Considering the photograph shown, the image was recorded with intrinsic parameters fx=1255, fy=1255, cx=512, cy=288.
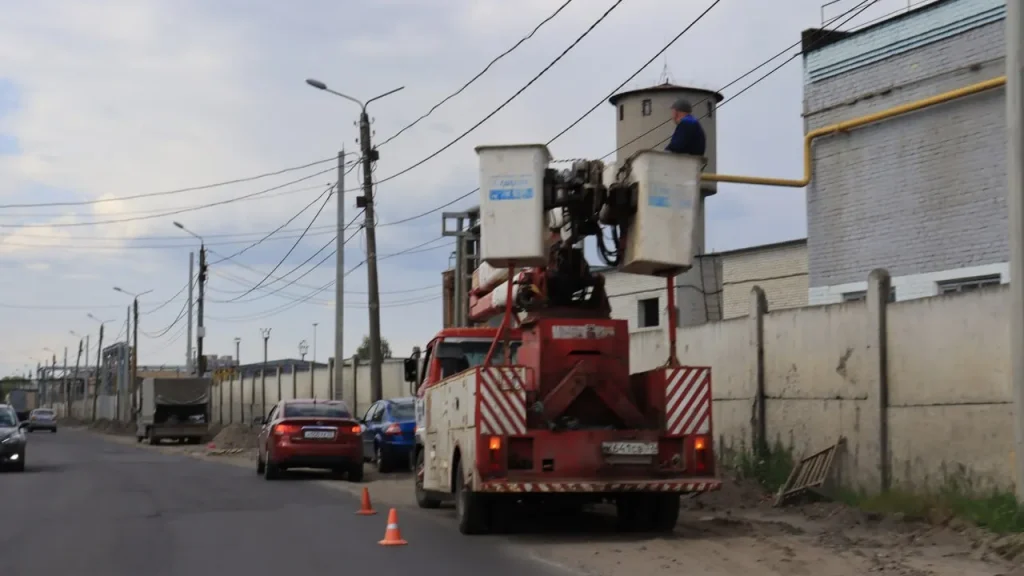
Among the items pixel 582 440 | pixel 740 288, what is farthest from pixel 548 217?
pixel 740 288

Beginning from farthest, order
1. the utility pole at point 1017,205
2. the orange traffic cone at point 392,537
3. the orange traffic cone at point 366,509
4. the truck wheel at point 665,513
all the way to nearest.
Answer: the orange traffic cone at point 366,509
the truck wheel at point 665,513
the orange traffic cone at point 392,537
the utility pole at point 1017,205

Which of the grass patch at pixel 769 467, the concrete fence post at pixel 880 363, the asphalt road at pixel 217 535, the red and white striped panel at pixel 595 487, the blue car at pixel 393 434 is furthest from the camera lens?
the blue car at pixel 393 434

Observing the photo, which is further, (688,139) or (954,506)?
(688,139)

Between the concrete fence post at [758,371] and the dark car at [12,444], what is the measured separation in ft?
51.4

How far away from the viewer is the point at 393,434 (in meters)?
25.2

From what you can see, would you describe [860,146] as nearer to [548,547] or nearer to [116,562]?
[548,547]

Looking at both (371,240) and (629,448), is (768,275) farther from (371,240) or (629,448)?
(629,448)

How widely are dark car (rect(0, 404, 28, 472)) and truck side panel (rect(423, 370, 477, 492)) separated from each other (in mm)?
12790

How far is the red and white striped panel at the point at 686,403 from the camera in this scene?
12.9 metres

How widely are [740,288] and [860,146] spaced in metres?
15.3

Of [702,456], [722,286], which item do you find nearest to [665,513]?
[702,456]

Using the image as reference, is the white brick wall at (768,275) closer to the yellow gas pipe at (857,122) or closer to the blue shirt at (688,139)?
the yellow gas pipe at (857,122)

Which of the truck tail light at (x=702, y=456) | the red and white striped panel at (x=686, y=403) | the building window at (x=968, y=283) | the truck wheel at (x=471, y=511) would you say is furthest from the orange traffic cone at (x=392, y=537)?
the building window at (x=968, y=283)

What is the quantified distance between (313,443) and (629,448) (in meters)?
11.4
